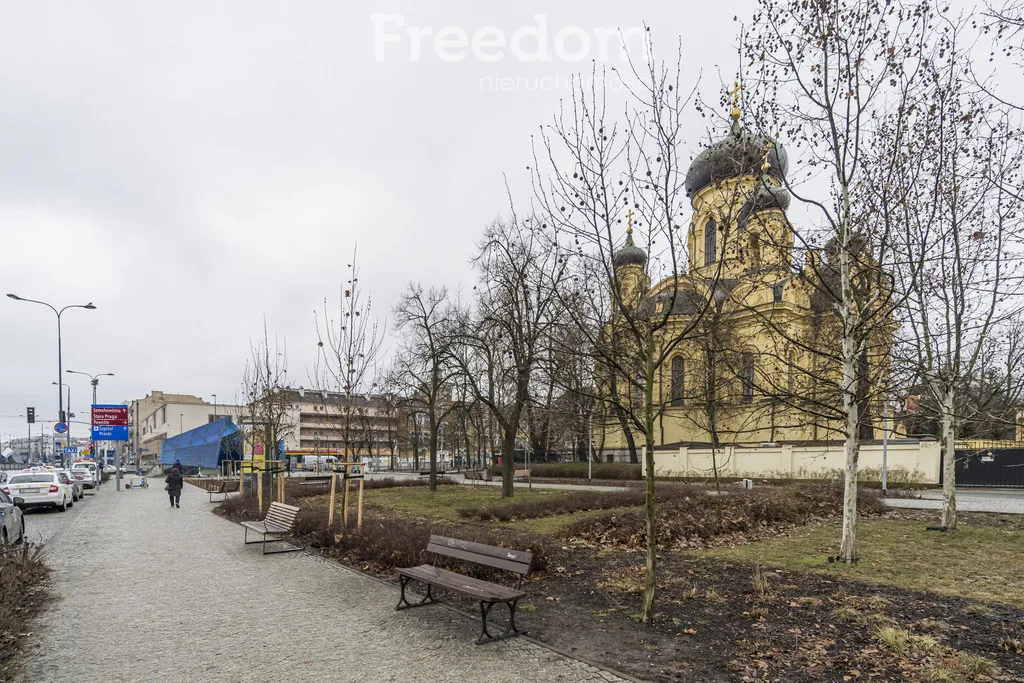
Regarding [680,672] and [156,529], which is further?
[156,529]

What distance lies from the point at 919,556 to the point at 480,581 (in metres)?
7.07

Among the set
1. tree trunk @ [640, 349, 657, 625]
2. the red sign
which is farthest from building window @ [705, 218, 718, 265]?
the red sign

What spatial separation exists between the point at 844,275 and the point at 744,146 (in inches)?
112

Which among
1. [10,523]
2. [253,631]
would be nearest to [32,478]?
[10,523]

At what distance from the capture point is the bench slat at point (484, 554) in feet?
20.1

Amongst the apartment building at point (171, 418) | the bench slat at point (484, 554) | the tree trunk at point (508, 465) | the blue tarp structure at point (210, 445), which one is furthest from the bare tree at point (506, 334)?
the apartment building at point (171, 418)

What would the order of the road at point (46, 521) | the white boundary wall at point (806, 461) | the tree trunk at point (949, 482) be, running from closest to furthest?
the tree trunk at point (949, 482) → the road at point (46, 521) → the white boundary wall at point (806, 461)

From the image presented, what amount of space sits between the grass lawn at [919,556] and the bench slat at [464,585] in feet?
15.4

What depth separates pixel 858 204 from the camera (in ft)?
29.4

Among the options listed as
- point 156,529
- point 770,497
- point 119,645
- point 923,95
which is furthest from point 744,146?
point 156,529

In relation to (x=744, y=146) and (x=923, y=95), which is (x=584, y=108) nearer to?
(x=744, y=146)

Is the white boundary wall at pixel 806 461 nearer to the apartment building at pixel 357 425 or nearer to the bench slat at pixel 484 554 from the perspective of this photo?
the apartment building at pixel 357 425

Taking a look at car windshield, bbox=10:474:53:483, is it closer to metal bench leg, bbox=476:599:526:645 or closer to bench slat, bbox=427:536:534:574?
bench slat, bbox=427:536:534:574

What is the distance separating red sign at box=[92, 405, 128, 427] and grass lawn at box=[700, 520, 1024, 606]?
36.1 metres
